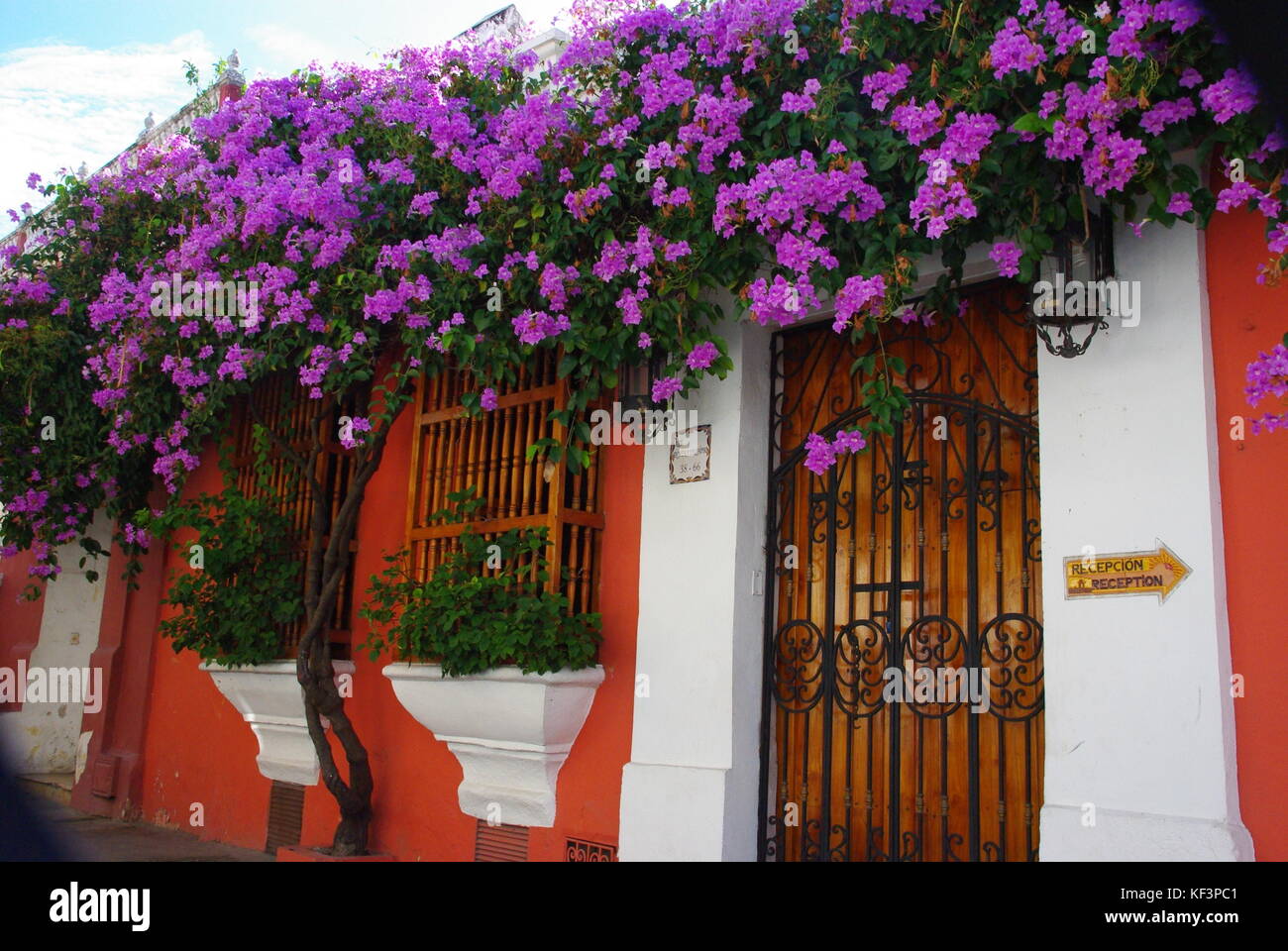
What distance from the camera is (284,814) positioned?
6.96 meters

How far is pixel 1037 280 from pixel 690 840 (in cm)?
263

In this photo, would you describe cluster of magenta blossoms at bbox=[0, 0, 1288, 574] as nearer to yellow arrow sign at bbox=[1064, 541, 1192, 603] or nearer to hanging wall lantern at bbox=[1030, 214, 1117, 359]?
hanging wall lantern at bbox=[1030, 214, 1117, 359]

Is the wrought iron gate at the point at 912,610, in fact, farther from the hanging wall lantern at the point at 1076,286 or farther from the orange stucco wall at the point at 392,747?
the orange stucco wall at the point at 392,747

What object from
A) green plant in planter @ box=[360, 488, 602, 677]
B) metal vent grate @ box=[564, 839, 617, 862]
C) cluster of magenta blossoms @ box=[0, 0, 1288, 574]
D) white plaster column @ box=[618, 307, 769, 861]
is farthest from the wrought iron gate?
green plant in planter @ box=[360, 488, 602, 677]

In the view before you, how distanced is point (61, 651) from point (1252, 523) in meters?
10.2

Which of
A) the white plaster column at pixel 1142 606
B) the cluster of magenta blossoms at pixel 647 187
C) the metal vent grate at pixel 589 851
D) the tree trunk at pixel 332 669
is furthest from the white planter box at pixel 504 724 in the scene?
the white plaster column at pixel 1142 606

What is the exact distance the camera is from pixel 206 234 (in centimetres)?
610

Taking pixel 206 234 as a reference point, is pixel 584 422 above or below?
below

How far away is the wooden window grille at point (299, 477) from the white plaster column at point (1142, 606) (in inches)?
159

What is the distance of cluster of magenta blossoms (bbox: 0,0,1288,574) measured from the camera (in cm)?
363

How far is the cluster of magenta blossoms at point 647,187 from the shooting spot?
363 centimetres

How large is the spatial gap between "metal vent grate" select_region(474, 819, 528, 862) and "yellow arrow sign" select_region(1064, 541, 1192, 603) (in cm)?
289

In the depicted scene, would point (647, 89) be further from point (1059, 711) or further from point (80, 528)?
point (80, 528)
